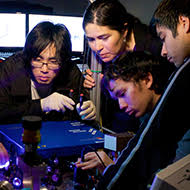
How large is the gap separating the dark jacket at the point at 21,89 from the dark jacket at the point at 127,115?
0.24 metres

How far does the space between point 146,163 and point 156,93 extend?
0.45m

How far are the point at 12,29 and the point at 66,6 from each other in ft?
2.45

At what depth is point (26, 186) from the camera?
29.7 inches

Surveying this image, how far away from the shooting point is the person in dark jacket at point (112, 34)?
1508 mm

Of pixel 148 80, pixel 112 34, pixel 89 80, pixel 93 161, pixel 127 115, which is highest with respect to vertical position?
pixel 112 34

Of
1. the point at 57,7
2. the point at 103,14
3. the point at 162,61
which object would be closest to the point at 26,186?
the point at 162,61

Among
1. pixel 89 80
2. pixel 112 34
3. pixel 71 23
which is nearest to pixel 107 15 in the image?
pixel 112 34

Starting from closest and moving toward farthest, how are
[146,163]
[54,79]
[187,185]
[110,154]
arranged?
[187,185] < [146,163] < [110,154] < [54,79]

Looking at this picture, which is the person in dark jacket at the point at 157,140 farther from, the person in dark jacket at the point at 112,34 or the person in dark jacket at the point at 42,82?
the person in dark jacket at the point at 112,34

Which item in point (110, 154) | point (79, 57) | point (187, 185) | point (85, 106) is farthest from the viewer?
point (79, 57)

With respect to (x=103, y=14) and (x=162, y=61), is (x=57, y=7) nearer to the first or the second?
(x=103, y=14)

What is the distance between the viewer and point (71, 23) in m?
3.56

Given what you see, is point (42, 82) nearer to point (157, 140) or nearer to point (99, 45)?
point (99, 45)

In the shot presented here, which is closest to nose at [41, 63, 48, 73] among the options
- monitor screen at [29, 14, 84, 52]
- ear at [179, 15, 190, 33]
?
ear at [179, 15, 190, 33]
